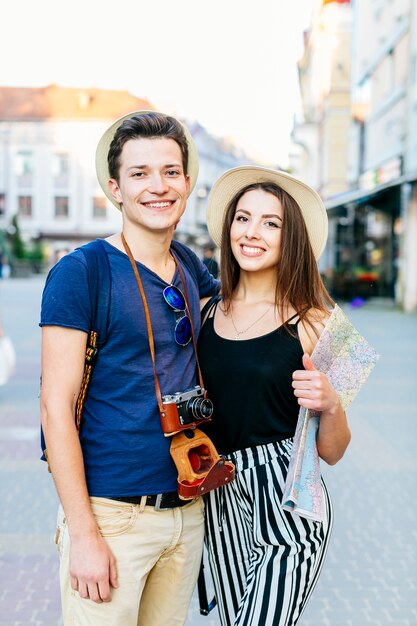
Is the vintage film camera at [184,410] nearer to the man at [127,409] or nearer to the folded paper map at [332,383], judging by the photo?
the man at [127,409]

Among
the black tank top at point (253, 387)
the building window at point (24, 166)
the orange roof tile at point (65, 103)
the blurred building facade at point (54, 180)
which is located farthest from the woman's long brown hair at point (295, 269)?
the orange roof tile at point (65, 103)

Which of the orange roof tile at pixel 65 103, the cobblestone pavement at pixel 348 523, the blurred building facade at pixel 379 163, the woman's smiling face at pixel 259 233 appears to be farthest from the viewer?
the orange roof tile at pixel 65 103

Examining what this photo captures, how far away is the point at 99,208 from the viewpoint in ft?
191

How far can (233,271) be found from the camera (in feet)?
8.73

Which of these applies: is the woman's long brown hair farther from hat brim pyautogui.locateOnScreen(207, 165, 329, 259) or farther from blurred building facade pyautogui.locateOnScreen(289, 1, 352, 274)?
blurred building facade pyautogui.locateOnScreen(289, 1, 352, 274)

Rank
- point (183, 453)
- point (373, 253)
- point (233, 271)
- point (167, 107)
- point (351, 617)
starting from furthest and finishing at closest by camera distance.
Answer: point (167, 107)
point (373, 253)
point (351, 617)
point (233, 271)
point (183, 453)

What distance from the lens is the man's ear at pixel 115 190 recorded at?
228 cm

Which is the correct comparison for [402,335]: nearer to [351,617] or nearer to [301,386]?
[351,617]

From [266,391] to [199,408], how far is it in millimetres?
274

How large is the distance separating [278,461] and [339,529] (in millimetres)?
2657

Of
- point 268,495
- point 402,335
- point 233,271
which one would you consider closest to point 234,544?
point 268,495

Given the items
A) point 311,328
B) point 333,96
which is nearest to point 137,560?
point 311,328

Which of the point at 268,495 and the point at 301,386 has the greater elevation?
the point at 301,386

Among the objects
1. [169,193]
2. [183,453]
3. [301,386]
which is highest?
[169,193]
